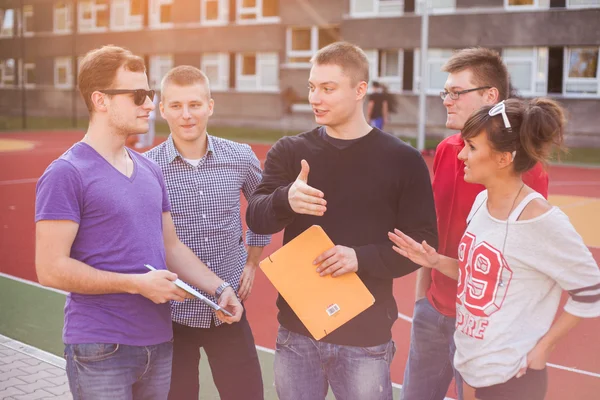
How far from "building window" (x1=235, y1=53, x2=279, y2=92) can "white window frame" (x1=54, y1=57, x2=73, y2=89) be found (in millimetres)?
15346

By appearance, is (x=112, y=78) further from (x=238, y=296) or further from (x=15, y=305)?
(x=15, y=305)

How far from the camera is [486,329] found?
300cm

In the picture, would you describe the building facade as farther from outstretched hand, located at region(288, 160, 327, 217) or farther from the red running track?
outstretched hand, located at region(288, 160, 327, 217)

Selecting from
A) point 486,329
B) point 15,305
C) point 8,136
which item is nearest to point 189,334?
point 486,329

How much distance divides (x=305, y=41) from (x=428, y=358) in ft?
124

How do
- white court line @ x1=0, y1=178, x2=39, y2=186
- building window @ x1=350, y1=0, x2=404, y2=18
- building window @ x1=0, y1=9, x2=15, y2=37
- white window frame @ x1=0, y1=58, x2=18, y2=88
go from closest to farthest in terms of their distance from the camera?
1. white court line @ x1=0, y1=178, x2=39, y2=186
2. building window @ x1=350, y1=0, x2=404, y2=18
3. building window @ x1=0, y1=9, x2=15, y2=37
4. white window frame @ x1=0, y1=58, x2=18, y2=88

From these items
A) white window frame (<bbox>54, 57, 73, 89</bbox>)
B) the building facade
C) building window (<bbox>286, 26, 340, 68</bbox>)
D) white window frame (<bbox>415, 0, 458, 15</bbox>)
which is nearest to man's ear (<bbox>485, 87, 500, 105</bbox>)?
the building facade

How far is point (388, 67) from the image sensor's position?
3719 centimetres

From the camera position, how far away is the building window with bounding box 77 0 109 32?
5103 centimetres

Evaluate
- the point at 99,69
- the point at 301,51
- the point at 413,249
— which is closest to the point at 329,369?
the point at 413,249

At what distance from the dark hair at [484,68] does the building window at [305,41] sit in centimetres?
3634

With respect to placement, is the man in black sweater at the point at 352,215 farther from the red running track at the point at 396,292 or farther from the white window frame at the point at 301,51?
the white window frame at the point at 301,51

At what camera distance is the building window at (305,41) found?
3978 cm

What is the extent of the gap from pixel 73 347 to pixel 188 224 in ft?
3.78
